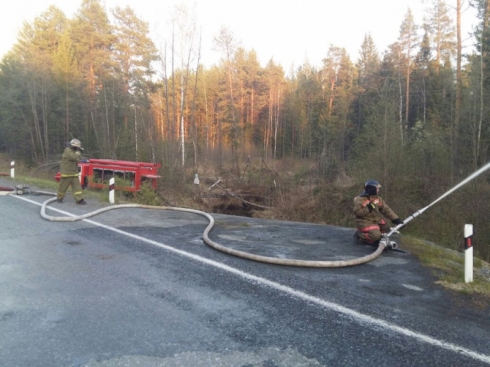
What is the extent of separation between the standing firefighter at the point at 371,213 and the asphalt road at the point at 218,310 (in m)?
0.31

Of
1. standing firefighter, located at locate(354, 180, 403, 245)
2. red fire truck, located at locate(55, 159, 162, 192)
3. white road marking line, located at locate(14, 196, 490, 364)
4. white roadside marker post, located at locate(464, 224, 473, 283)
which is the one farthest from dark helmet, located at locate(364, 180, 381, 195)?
red fire truck, located at locate(55, 159, 162, 192)

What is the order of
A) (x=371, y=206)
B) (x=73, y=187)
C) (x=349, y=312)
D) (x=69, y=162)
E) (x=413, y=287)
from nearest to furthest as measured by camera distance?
1. (x=349, y=312)
2. (x=413, y=287)
3. (x=371, y=206)
4. (x=69, y=162)
5. (x=73, y=187)

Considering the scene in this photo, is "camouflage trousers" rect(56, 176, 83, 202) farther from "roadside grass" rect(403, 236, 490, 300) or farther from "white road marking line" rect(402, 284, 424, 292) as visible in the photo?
"white road marking line" rect(402, 284, 424, 292)

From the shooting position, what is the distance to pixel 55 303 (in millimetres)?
3643

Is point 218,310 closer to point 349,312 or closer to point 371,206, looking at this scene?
point 349,312

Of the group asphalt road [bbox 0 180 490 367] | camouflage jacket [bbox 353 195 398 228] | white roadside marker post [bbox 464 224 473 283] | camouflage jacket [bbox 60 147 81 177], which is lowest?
asphalt road [bbox 0 180 490 367]

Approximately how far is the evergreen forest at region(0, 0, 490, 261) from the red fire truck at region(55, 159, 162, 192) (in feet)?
7.62

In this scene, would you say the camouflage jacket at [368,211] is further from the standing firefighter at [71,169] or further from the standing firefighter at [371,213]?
the standing firefighter at [71,169]

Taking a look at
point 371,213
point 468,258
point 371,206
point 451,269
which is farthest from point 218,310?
point 371,213

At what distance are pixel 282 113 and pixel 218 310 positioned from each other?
45373 mm

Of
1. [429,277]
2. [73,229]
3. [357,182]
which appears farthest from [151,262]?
[357,182]

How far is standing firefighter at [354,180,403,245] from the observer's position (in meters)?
6.22

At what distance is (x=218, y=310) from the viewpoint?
3516 mm

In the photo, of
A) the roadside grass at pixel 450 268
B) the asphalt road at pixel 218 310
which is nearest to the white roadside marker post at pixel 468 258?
the roadside grass at pixel 450 268
